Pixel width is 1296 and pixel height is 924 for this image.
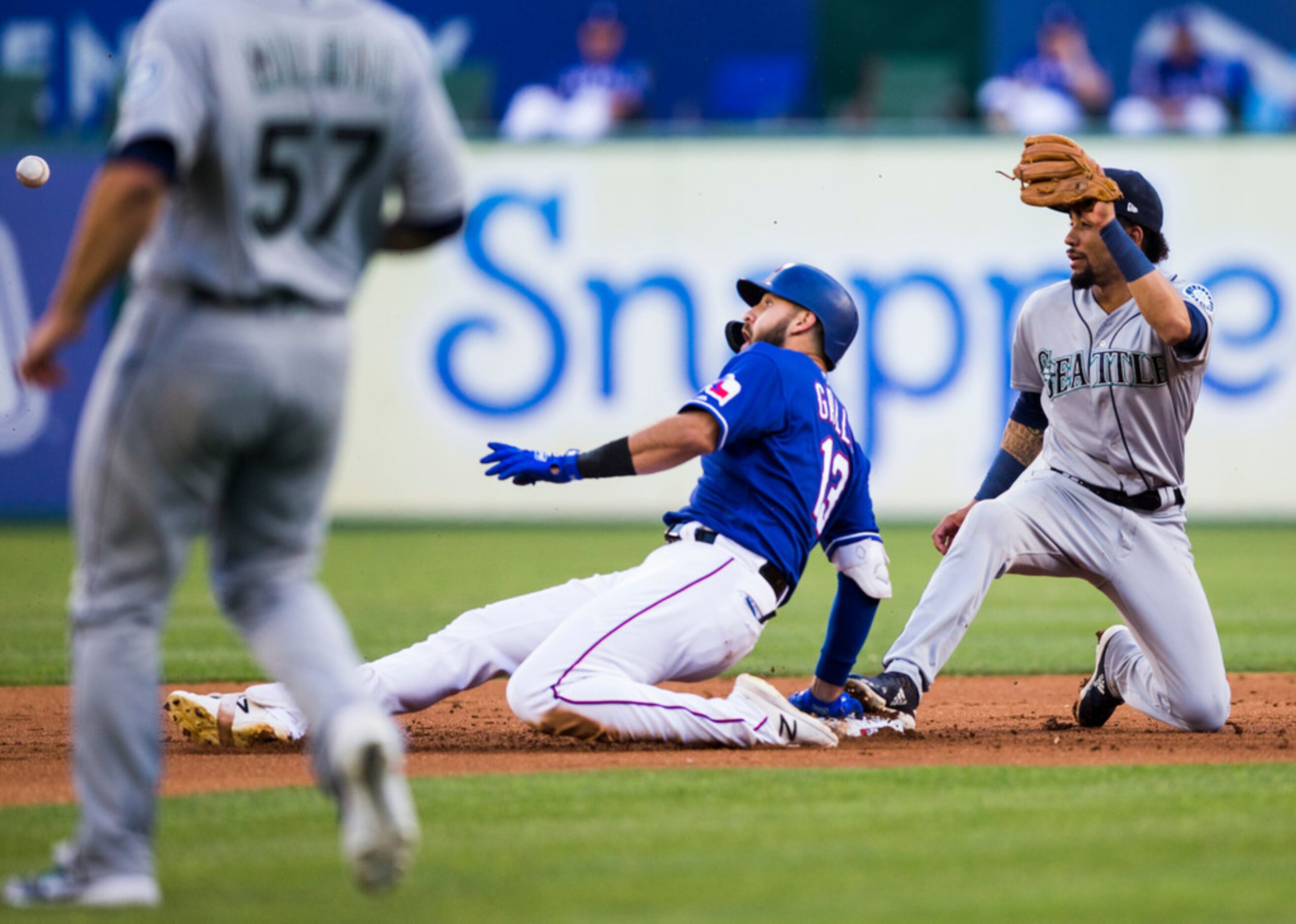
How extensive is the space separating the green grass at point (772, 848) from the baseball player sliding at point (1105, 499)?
2.62 ft

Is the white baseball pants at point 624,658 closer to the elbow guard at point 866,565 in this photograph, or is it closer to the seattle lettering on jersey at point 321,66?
the elbow guard at point 866,565

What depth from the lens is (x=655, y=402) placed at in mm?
15062

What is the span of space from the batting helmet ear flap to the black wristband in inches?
32.3

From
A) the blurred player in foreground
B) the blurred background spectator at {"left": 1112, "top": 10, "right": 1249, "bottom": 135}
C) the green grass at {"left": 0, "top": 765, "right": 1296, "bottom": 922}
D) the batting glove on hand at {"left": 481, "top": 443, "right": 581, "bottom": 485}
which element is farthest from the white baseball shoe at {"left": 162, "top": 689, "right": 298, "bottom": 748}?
the blurred background spectator at {"left": 1112, "top": 10, "right": 1249, "bottom": 135}

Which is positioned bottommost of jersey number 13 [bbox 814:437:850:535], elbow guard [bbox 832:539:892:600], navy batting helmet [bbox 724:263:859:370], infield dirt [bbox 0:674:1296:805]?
infield dirt [bbox 0:674:1296:805]

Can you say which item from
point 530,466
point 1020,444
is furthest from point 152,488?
point 1020,444

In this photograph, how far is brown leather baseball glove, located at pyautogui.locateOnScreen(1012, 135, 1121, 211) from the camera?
17.9ft

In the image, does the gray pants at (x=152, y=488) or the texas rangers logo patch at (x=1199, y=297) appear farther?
the texas rangers logo patch at (x=1199, y=297)

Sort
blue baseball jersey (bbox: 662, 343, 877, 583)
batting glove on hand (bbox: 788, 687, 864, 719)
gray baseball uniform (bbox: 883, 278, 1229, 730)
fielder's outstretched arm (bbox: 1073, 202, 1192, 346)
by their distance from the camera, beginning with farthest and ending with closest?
A: gray baseball uniform (bbox: 883, 278, 1229, 730), batting glove on hand (bbox: 788, 687, 864, 719), fielder's outstretched arm (bbox: 1073, 202, 1192, 346), blue baseball jersey (bbox: 662, 343, 877, 583)

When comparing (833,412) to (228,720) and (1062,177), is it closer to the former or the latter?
(1062,177)

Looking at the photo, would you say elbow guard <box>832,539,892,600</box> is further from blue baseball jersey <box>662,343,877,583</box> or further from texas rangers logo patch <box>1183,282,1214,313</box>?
texas rangers logo patch <box>1183,282,1214,313</box>

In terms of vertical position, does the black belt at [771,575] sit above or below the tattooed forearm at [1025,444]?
below

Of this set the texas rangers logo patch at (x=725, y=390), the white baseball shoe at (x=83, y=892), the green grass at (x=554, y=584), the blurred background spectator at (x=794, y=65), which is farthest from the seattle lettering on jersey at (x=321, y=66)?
the blurred background spectator at (x=794, y=65)

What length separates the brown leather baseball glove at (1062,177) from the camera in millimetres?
5449
